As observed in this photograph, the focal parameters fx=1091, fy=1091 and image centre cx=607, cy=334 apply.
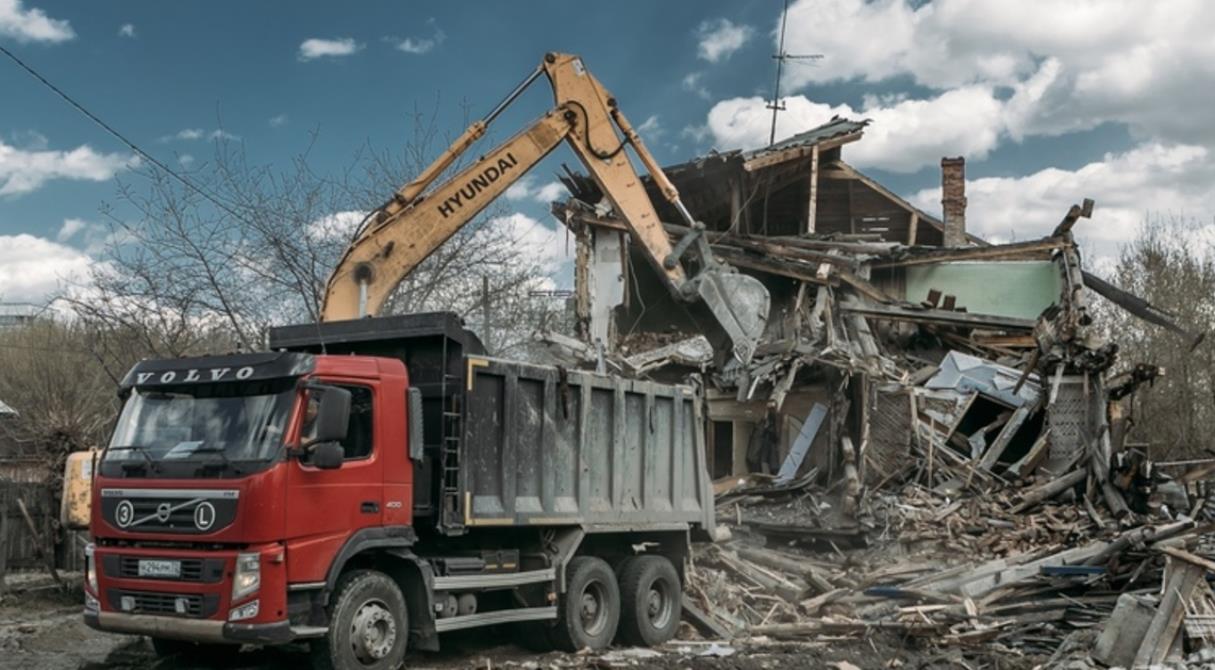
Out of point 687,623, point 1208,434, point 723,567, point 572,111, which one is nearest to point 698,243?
point 572,111

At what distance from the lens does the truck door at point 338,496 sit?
7.82 m

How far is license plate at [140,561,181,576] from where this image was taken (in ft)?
25.6

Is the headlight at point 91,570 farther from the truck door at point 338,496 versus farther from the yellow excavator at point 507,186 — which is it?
the yellow excavator at point 507,186

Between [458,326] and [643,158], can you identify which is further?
[643,158]

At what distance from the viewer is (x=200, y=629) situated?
7.59 m

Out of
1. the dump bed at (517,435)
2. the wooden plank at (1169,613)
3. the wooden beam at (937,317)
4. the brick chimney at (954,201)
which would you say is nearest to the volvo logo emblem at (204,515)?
the dump bed at (517,435)

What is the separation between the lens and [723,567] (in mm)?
14203

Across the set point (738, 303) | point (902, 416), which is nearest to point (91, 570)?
point (738, 303)

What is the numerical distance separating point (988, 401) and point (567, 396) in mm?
11730

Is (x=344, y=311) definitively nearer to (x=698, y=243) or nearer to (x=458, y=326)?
(x=458, y=326)

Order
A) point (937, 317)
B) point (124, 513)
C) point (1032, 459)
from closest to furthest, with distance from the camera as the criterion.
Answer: point (124, 513) < point (1032, 459) < point (937, 317)

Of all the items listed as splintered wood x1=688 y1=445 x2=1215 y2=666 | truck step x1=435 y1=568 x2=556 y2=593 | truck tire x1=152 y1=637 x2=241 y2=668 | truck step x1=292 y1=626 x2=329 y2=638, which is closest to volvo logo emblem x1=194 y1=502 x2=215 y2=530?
truck step x1=292 y1=626 x2=329 y2=638

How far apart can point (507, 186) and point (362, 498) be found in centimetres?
551

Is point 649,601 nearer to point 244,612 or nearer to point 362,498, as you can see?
point 362,498
